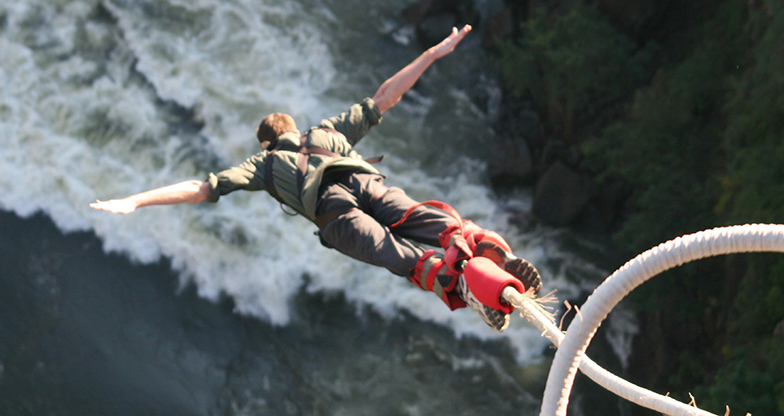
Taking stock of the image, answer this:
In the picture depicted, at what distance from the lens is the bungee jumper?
327cm

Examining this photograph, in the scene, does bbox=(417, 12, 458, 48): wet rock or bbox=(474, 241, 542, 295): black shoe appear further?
bbox=(417, 12, 458, 48): wet rock

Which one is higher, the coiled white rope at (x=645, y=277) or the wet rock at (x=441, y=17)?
the wet rock at (x=441, y=17)

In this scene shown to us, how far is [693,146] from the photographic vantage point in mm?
8047

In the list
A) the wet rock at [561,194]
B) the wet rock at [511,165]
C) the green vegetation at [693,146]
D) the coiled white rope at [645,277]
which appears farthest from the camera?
the wet rock at [511,165]

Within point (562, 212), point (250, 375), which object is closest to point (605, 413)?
point (562, 212)

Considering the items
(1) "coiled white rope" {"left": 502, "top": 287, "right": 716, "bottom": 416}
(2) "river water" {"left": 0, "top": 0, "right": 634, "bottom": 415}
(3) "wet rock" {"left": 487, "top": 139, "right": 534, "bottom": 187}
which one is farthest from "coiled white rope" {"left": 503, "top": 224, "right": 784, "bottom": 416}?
(3) "wet rock" {"left": 487, "top": 139, "right": 534, "bottom": 187}

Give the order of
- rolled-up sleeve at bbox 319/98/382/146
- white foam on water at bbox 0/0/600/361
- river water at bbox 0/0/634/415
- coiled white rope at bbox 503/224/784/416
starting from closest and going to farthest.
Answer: coiled white rope at bbox 503/224/784/416
rolled-up sleeve at bbox 319/98/382/146
river water at bbox 0/0/634/415
white foam on water at bbox 0/0/600/361

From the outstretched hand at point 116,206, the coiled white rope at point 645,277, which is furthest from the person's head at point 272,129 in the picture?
the coiled white rope at point 645,277

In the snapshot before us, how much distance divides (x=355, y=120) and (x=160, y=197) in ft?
4.62

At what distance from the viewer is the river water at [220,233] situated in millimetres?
7961

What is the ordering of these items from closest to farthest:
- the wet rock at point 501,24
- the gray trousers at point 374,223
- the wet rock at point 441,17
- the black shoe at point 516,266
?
the black shoe at point 516,266
the gray trousers at point 374,223
the wet rock at point 501,24
the wet rock at point 441,17

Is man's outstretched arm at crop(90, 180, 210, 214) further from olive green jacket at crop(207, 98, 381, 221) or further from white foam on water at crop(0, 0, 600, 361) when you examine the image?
white foam on water at crop(0, 0, 600, 361)

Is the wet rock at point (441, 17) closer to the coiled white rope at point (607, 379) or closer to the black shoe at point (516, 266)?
the black shoe at point (516, 266)

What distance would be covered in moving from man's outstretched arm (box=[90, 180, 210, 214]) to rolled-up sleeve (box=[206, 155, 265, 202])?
0.04m
